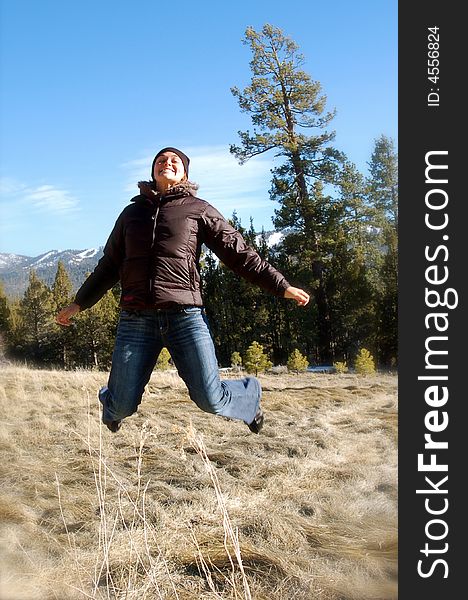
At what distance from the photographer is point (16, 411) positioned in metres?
4.95

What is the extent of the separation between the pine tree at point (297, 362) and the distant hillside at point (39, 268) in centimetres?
167

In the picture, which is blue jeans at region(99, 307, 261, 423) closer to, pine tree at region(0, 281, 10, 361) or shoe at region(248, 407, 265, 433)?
shoe at region(248, 407, 265, 433)

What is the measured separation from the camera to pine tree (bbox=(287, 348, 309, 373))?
165 inches

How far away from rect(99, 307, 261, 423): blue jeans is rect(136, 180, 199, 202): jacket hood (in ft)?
1.58

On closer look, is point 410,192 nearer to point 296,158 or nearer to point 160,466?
point 296,158

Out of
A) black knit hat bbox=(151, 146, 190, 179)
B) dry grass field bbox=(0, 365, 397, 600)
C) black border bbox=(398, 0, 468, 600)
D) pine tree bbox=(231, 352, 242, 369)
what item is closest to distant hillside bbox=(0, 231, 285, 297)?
dry grass field bbox=(0, 365, 397, 600)

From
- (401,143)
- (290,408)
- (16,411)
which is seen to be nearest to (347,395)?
(290,408)

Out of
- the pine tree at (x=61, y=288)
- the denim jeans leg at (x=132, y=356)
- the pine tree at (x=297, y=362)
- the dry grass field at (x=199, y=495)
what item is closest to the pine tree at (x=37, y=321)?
the pine tree at (x=61, y=288)

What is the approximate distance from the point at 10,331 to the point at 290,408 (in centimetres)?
240

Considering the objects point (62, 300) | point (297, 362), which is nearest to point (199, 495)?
point (297, 362)

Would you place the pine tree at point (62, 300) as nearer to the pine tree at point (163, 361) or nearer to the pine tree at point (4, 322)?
the pine tree at point (4, 322)

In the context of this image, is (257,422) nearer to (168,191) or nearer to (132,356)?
(132,356)

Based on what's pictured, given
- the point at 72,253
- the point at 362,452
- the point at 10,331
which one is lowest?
the point at 362,452

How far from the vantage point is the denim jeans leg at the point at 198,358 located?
2.46 m
